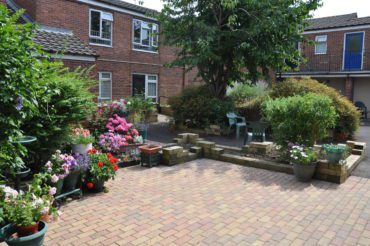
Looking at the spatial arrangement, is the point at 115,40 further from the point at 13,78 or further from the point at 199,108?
the point at 13,78

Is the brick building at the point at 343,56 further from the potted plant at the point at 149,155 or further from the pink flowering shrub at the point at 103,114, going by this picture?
the potted plant at the point at 149,155

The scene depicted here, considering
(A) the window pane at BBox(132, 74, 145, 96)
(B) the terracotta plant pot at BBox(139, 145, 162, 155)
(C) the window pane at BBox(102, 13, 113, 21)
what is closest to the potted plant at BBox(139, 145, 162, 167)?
(B) the terracotta plant pot at BBox(139, 145, 162, 155)

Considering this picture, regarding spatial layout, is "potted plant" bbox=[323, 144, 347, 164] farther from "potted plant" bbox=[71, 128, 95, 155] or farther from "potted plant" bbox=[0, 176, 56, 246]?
"potted plant" bbox=[0, 176, 56, 246]

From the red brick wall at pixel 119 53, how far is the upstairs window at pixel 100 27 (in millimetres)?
273

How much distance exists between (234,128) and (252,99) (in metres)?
1.80

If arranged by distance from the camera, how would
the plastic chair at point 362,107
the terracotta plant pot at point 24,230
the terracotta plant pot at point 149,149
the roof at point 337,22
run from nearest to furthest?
the terracotta plant pot at point 24,230, the terracotta plant pot at point 149,149, the plastic chair at point 362,107, the roof at point 337,22

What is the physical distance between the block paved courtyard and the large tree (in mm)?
6477

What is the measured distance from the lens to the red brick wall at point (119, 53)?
14836 mm

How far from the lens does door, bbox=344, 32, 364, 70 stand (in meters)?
21.5

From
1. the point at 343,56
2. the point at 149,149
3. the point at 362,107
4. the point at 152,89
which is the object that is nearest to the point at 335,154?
the point at 149,149

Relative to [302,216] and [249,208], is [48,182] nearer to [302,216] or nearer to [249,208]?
[249,208]

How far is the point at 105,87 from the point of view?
1714cm

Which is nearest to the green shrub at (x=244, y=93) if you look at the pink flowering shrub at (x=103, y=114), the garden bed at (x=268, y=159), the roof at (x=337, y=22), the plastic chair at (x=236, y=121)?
the plastic chair at (x=236, y=121)

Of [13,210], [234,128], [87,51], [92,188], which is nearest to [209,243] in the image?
[13,210]
